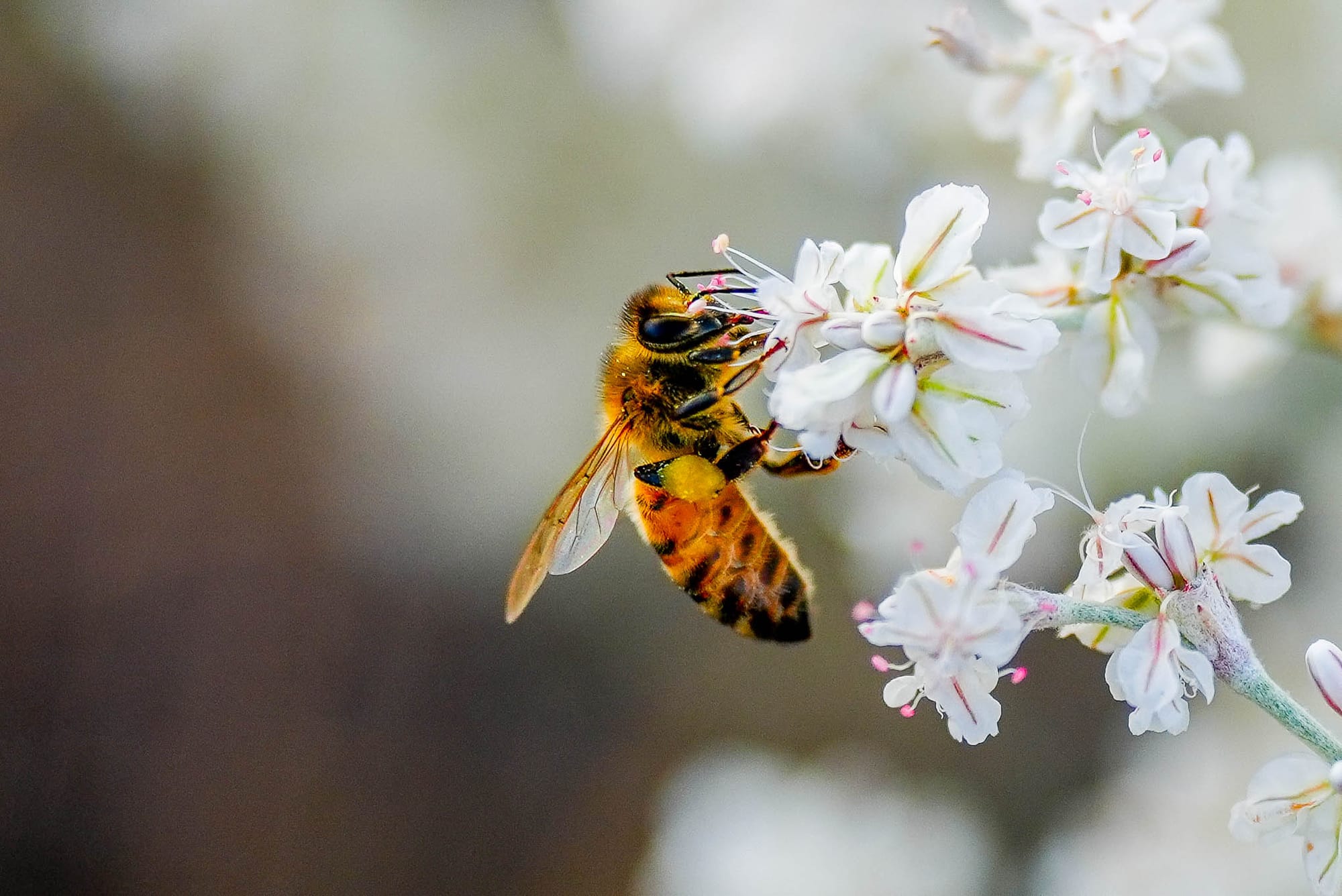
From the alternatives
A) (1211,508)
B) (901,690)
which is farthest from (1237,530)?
(901,690)

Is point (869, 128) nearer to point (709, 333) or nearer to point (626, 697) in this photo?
point (709, 333)

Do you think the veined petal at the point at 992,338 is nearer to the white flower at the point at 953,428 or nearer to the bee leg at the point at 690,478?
the white flower at the point at 953,428

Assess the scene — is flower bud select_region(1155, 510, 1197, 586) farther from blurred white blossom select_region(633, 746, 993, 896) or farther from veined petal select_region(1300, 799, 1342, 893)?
blurred white blossom select_region(633, 746, 993, 896)

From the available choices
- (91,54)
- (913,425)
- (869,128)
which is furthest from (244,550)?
(913,425)

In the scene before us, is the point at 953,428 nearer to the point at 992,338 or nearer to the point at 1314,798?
the point at 992,338

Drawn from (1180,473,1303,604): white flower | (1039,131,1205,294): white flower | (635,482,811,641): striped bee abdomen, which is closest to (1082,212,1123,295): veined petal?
(1039,131,1205,294): white flower

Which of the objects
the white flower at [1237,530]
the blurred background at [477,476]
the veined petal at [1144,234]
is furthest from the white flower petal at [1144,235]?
the blurred background at [477,476]
